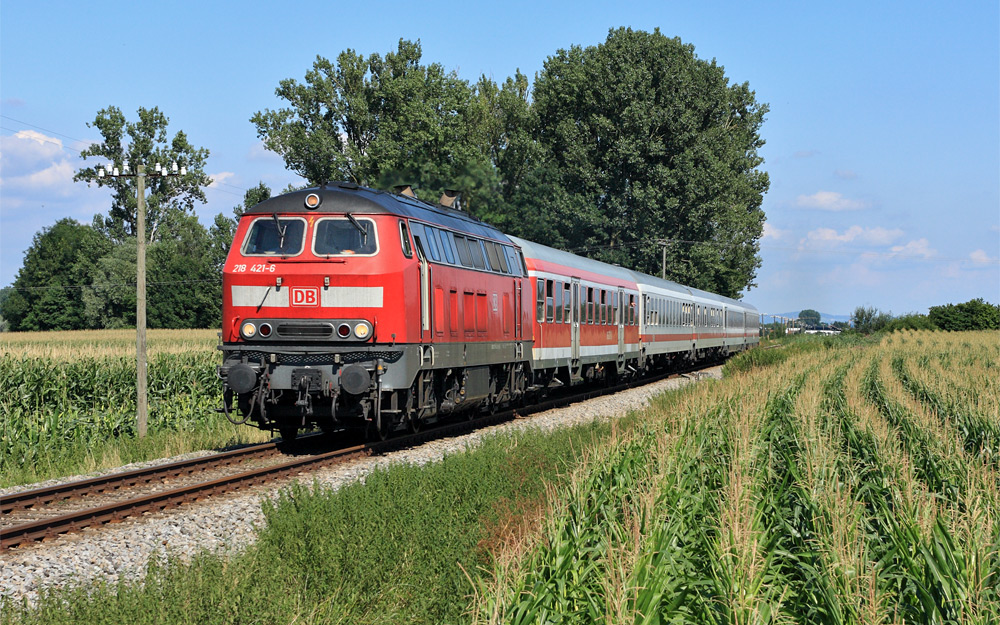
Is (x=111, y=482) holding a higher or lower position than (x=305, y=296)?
lower

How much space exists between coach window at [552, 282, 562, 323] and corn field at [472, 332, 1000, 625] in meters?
11.0

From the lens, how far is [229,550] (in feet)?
28.2

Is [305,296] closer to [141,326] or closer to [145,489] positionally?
[145,489]

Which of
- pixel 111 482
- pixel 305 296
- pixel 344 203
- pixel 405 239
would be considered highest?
pixel 344 203

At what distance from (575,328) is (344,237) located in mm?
11616

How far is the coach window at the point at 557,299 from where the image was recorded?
2355 centimetres

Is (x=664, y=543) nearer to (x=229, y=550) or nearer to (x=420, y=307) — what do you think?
(x=229, y=550)

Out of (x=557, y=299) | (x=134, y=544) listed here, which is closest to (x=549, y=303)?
(x=557, y=299)

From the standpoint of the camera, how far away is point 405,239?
1485 centimetres

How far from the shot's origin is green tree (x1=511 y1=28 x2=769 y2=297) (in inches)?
2190

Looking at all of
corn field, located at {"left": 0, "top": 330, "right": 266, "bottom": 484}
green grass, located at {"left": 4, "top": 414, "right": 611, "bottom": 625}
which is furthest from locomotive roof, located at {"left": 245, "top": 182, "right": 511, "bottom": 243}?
green grass, located at {"left": 4, "top": 414, "right": 611, "bottom": 625}

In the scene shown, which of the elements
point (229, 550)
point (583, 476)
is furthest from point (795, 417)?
point (229, 550)

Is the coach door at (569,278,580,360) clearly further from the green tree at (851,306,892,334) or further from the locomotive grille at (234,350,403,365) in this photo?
the green tree at (851,306,892,334)

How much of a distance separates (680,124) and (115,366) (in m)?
40.7
